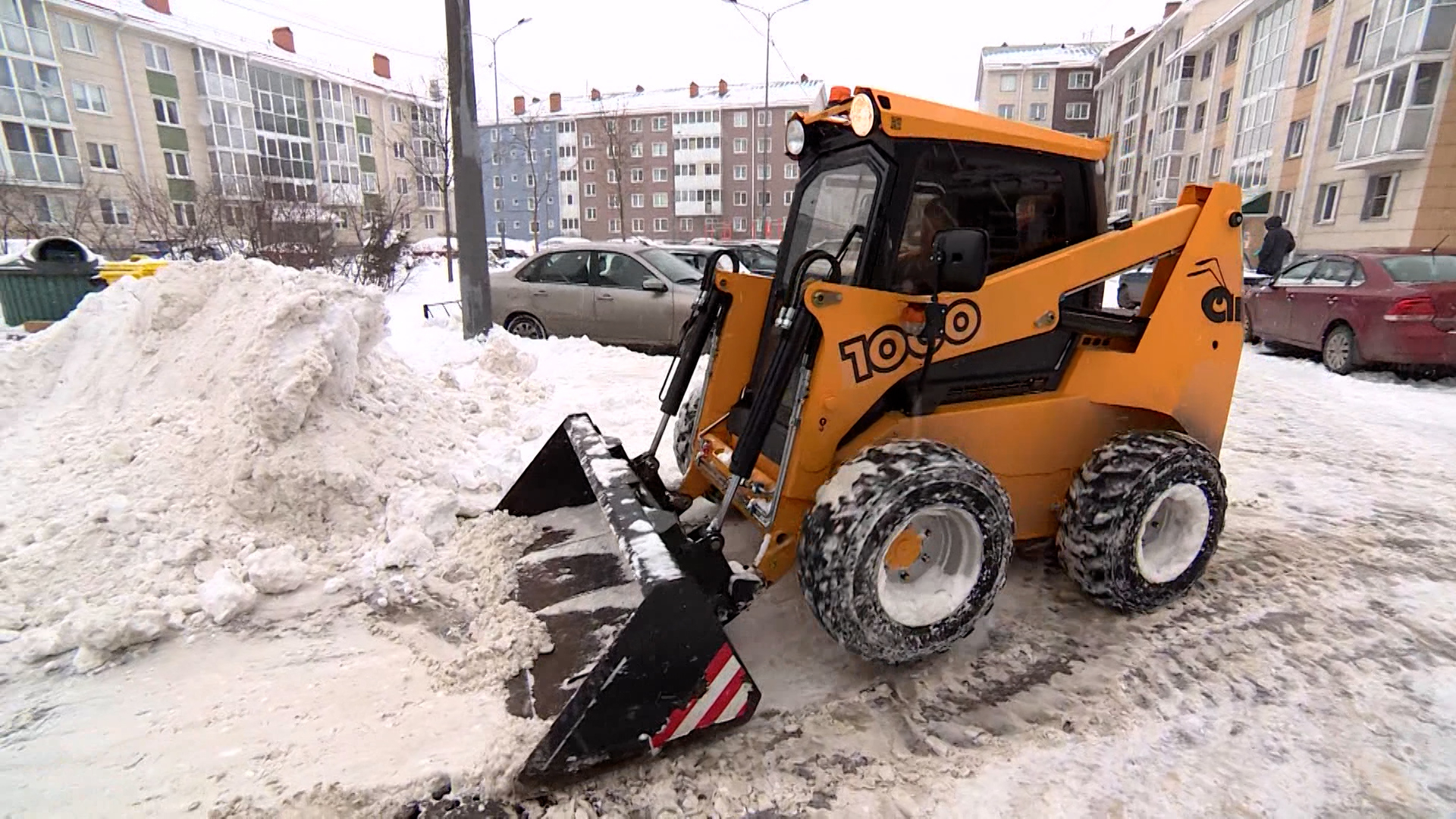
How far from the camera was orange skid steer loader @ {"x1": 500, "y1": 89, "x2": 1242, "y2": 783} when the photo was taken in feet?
8.86

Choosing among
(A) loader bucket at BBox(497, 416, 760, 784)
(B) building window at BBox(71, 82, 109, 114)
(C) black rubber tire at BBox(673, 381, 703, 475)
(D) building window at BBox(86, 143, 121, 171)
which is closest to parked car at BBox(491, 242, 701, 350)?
(C) black rubber tire at BBox(673, 381, 703, 475)

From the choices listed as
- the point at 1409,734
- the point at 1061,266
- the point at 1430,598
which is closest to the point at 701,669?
the point at 1061,266

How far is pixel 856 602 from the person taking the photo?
8.98 ft

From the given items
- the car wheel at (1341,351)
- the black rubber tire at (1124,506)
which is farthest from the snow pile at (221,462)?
the car wheel at (1341,351)

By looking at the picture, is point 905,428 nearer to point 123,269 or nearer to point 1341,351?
point 1341,351

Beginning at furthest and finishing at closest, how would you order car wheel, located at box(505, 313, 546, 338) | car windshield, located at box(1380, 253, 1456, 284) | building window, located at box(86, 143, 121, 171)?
building window, located at box(86, 143, 121, 171) → car wheel, located at box(505, 313, 546, 338) → car windshield, located at box(1380, 253, 1456, 284)

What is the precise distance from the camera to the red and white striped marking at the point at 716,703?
2.48 meters

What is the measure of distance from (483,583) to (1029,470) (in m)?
2.84

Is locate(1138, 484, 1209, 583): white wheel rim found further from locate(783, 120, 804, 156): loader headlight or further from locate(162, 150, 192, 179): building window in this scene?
locate(162, 150, 192, 179): building window

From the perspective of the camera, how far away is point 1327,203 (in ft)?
78.4

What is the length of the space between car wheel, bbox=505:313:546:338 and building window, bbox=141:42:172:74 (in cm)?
4040

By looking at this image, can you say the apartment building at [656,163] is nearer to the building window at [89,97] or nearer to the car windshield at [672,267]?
the building window at [89,97]

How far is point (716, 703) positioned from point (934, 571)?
1.17 m

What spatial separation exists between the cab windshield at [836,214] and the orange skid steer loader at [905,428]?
0.7 inches
